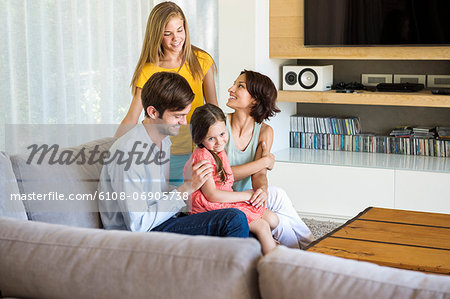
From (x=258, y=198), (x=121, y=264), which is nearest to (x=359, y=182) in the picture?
(x=258, y=198)

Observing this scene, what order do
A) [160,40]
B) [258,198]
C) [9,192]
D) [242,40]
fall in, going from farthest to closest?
[242,40] < [160,40] < [258,198] < [9,192]

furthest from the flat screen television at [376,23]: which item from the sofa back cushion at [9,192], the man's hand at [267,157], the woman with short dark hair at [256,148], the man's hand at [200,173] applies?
the sofa back cushion at [9,192]

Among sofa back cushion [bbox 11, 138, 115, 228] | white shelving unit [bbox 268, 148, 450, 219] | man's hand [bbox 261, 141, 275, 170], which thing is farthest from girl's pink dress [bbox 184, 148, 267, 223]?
white shelving unit [bbox 268, 148, 450, 219]

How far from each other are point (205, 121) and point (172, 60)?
535 millimetres

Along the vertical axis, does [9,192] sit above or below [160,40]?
below

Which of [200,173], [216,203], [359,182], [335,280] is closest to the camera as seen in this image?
[335,280]

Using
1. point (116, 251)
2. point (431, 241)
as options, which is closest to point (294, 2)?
point (431, 241)

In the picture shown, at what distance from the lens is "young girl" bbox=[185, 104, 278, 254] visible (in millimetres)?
2578

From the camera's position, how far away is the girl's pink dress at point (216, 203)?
8.46 feet

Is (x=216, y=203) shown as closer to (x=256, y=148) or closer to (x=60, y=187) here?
(x=256, y=148)

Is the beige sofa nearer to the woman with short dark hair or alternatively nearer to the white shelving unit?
the woman with short dark hair

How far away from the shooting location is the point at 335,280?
41.3 inches

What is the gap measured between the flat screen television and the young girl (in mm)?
2138

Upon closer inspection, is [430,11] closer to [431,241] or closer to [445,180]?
[445,180]
